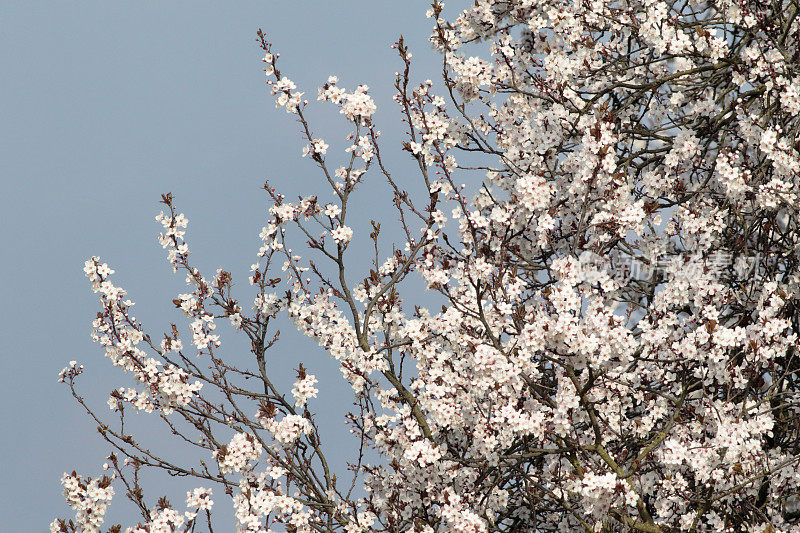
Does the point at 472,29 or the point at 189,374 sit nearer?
the point at 189,374

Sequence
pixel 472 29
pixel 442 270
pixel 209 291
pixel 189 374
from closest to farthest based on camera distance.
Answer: pixel 442 270, pixel 189 374, pixel 209 291, pixel 472 29

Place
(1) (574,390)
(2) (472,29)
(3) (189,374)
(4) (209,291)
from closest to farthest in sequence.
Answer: (1) (574,390)
(3) (189,374)
(4) (209,291)
(2) (472,29)

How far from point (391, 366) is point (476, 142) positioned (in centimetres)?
260

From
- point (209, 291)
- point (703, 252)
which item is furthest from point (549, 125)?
point (209, 291)

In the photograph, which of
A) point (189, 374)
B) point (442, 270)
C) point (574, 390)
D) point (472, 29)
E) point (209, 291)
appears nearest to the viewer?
point (574, 390)

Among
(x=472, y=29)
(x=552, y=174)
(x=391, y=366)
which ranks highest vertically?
(x=472, y=29)

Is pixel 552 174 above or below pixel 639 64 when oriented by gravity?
below

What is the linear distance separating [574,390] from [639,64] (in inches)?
167

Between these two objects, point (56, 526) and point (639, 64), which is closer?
point (56, 526)

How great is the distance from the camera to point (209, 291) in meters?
8.56

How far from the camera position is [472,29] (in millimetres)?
9352

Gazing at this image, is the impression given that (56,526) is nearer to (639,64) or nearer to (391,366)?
(391,366)

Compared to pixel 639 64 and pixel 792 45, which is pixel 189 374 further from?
pixel 792 45

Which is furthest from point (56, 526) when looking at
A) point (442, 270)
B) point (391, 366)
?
point (442, 270)
